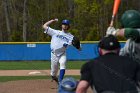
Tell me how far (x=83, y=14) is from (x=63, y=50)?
4416 cm

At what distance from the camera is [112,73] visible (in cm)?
441

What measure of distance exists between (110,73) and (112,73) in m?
0.02

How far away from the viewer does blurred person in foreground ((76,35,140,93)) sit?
4.39 meters

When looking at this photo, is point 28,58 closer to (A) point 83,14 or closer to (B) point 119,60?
(B) point 119,60

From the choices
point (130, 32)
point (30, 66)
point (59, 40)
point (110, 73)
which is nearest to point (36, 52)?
point (30, 66)

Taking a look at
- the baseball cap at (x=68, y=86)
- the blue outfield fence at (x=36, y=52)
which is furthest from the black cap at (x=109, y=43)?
the blue outfield fence at (x=36, y=52)

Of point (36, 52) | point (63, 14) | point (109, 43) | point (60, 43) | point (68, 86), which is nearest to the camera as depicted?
point (109, 43)

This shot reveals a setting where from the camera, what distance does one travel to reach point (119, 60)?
14.8ft

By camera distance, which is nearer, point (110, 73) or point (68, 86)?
point (110, 73)

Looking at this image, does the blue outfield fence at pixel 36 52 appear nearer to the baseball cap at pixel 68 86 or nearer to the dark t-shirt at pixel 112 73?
the baseball cap at pixel 68 86

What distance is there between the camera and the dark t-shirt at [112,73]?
4391mm

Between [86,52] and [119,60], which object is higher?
[119,60]

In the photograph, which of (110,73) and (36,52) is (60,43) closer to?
(110,73)

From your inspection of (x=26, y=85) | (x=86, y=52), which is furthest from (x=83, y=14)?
(x=26, y=85)
